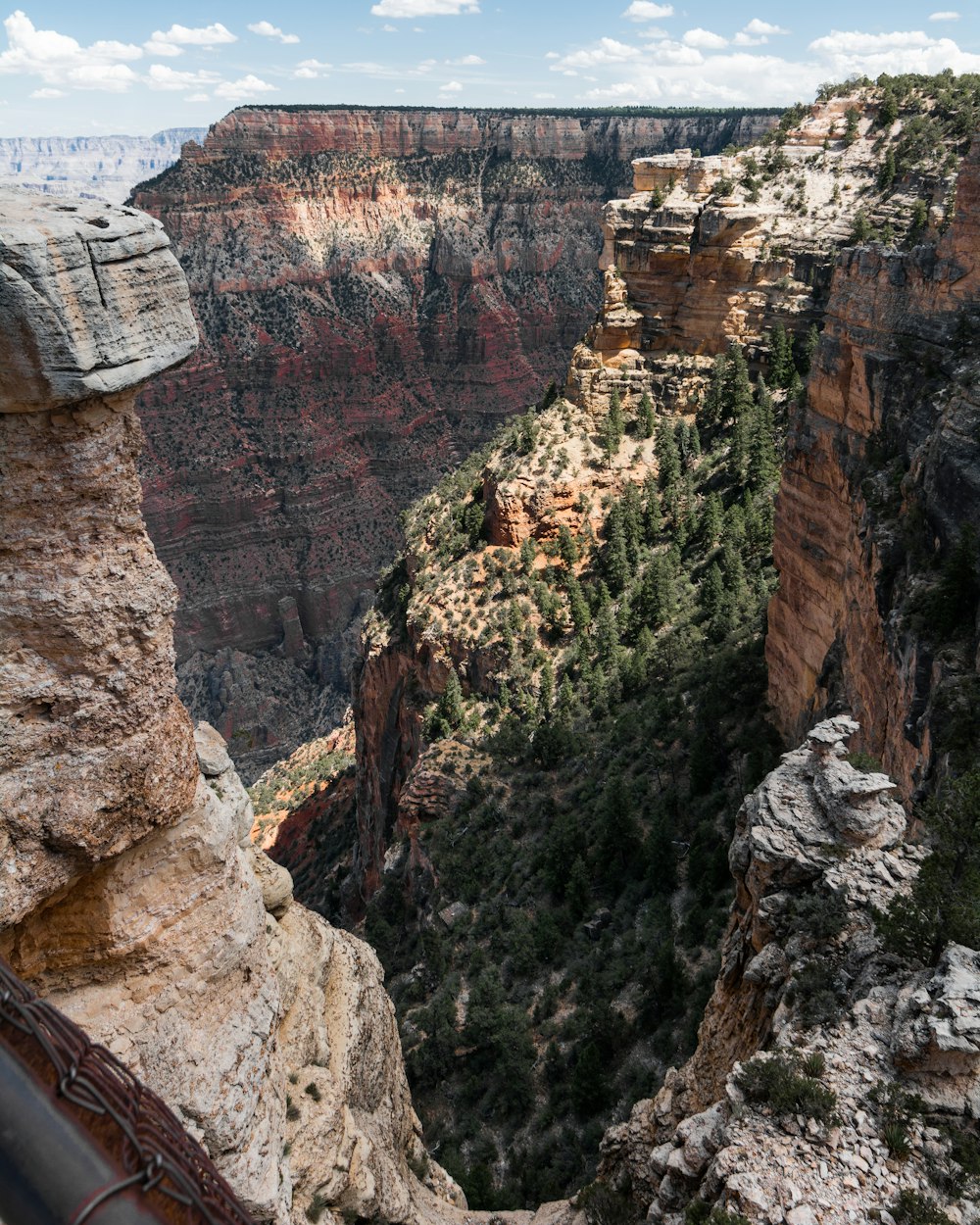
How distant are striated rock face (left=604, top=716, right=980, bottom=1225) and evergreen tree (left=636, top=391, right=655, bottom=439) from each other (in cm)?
3534

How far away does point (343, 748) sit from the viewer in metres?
69.5

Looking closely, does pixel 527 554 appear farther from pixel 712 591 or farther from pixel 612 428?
pixel 712 591

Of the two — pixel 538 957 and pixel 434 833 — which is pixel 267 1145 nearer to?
pixel 538 957

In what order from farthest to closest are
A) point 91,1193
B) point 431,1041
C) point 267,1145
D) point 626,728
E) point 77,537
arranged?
point 626,728 → point 431,1041 → point 267,1145 → point 77,537 → point 91,1193

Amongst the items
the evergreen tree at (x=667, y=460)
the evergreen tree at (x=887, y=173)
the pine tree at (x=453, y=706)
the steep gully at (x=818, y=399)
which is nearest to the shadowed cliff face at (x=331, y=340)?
the steep gully at (x=818, y=399)

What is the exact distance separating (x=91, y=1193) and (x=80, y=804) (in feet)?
28.0

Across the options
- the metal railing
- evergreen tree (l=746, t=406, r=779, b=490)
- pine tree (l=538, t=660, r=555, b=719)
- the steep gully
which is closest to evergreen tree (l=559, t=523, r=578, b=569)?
the steep gully

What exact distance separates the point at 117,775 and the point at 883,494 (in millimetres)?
18842

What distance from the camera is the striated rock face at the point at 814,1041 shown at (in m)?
8.66

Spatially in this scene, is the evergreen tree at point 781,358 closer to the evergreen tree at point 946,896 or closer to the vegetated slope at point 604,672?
the vegetated slope at point 604,672

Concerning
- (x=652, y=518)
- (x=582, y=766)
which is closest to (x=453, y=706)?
(x=582, y=766)

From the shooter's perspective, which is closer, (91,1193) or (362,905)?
(91,1193)

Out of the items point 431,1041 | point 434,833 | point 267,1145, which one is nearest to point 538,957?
point 431,1041

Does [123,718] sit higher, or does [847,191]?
[847,191]
